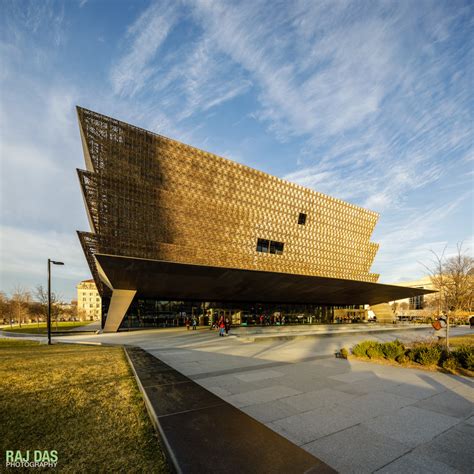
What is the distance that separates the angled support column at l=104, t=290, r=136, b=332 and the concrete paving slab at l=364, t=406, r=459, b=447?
2710cm

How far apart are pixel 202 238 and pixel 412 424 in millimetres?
28400

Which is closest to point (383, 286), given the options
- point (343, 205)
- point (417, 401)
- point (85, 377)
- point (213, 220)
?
point (343, 205)

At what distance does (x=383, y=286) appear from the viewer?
41.3 meters

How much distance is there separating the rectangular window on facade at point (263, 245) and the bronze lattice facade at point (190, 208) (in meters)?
0.31

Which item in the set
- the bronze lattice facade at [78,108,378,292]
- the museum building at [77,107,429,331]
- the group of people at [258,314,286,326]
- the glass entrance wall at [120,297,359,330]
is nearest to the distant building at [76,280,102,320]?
the museum building at [77,107,429,331]

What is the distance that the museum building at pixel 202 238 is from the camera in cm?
2683

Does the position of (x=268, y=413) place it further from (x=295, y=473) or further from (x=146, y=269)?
(x=146, y=269)

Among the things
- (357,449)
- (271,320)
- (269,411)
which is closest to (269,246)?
(271,320)

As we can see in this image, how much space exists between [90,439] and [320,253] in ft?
140

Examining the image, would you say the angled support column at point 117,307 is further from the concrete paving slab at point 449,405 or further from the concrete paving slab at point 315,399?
the concrete paving slab at point 449,405

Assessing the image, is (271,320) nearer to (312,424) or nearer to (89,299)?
(312,424)

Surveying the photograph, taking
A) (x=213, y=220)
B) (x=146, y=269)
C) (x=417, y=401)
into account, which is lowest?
(x=417, y=401)

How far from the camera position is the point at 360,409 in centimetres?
554

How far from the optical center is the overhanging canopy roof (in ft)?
80.4
